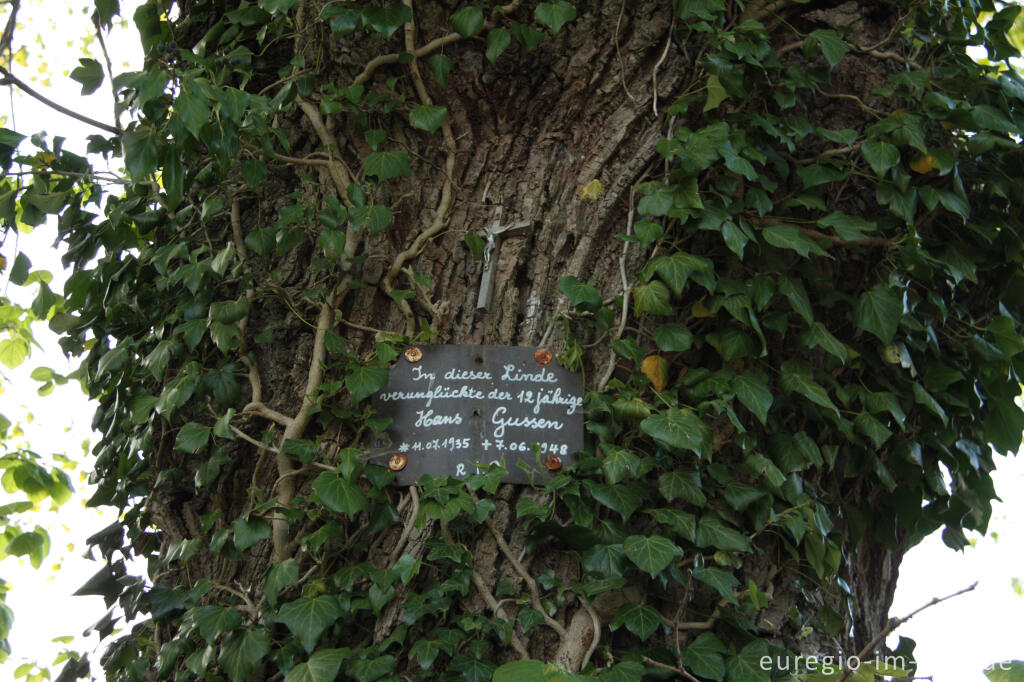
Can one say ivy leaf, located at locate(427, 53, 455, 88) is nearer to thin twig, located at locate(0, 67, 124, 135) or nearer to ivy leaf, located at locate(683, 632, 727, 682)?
thin twig, located at locate(0, 67, 124, 135)

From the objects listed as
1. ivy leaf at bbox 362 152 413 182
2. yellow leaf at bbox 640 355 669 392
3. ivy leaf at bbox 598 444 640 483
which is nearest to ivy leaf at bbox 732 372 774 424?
yellow leaf at bbox 640 355 669 392

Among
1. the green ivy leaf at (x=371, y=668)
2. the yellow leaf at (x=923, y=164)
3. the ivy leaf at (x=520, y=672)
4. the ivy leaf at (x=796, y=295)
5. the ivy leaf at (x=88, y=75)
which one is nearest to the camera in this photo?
the ivy leaf at (x=520, y=672)

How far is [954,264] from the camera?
1.63 metres

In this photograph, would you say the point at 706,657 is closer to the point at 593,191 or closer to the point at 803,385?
the point at 803,385

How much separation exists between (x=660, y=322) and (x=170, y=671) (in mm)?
1089

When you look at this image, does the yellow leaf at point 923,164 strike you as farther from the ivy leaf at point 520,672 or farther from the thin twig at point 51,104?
the thin twig at point 51,104

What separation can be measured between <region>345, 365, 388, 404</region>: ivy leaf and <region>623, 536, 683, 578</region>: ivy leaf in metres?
0.51

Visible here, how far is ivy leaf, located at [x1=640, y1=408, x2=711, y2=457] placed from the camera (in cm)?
136

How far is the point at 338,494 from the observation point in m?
1.37

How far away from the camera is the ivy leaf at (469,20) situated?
61.5 inches

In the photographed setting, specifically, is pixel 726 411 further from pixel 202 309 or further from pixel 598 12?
pixel 202 309

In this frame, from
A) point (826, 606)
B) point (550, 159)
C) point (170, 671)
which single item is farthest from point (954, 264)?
point (170, 671)

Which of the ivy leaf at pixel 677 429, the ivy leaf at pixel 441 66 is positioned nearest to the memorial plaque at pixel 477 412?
the ivy leaf at pixel 677 429

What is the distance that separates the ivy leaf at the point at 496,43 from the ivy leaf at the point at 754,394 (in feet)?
2.46
